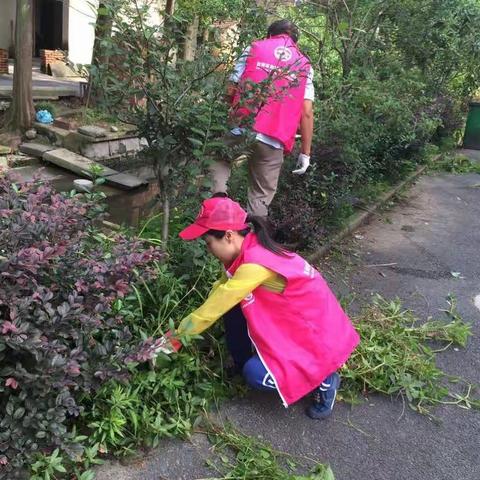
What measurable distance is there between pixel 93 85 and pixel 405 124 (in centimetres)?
459

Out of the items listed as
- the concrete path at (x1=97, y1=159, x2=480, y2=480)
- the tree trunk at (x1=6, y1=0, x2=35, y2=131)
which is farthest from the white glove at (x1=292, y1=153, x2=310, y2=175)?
the tree trunk at (x1=6, y1=0, x2=35, y2=131)

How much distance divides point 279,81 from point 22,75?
5.33m

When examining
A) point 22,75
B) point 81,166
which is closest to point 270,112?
point 81,166

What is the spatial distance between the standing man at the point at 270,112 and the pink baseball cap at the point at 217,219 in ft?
2.47

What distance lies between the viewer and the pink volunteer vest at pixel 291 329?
265 centimetres

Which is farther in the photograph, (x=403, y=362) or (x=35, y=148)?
(x=35, y=148)

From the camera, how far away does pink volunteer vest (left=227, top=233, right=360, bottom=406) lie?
2.65 metres

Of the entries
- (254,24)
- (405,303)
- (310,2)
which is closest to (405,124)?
(310,2)

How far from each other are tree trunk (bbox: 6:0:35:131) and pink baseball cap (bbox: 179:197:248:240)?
5965mm

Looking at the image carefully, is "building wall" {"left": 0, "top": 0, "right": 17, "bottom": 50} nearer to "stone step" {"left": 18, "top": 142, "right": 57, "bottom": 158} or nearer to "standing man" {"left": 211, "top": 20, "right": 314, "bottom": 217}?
"stone step" {"left": 18, "top": 142, "right": 57, "bottom": 158}

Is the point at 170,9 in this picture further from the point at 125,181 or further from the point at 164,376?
the point at 164,376

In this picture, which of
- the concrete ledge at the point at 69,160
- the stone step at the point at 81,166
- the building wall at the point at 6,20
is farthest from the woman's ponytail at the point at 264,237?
the building wall at the point at 6,20

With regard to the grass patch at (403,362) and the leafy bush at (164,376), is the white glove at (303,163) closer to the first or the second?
the grass patch at (403,362)

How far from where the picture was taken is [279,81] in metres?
3.45
